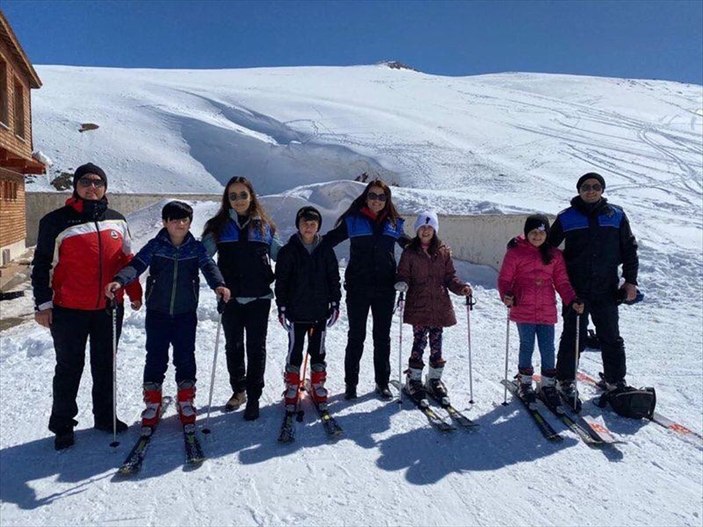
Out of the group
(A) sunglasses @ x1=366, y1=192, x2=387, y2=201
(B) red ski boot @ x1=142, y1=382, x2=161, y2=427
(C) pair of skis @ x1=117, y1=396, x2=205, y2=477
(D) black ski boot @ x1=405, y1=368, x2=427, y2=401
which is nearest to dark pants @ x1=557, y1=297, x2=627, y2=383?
(D) black ski boot @ x1=405, y1=368, x2=427, y2=401

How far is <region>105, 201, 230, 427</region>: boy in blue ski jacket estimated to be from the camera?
4020mm

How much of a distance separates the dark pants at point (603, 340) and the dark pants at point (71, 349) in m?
4.10

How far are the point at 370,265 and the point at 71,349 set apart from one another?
255 cm

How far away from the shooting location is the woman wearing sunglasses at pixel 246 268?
14.4 ft

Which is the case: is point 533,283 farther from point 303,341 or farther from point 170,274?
point 170,274

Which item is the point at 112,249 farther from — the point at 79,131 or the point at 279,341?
the point at 79,131

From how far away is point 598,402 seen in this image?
16.4 feet

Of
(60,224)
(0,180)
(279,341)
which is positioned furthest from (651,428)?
(0,180)

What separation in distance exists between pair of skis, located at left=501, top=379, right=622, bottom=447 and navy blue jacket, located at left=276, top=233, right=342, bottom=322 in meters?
2.12

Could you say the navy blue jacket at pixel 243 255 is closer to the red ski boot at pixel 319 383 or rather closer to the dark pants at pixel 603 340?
the red ski boot at pixel 319 383

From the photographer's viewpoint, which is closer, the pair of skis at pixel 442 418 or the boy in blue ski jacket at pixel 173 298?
the boy in blue ski jacket at pixel 173 298

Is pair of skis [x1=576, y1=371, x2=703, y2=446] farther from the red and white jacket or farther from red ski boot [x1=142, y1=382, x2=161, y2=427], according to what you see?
the red and white jacket

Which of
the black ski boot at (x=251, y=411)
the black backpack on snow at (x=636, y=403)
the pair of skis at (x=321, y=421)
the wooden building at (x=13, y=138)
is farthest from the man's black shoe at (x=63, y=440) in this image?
the wooden building at (x=13, y=138)

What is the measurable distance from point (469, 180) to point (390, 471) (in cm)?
2530
